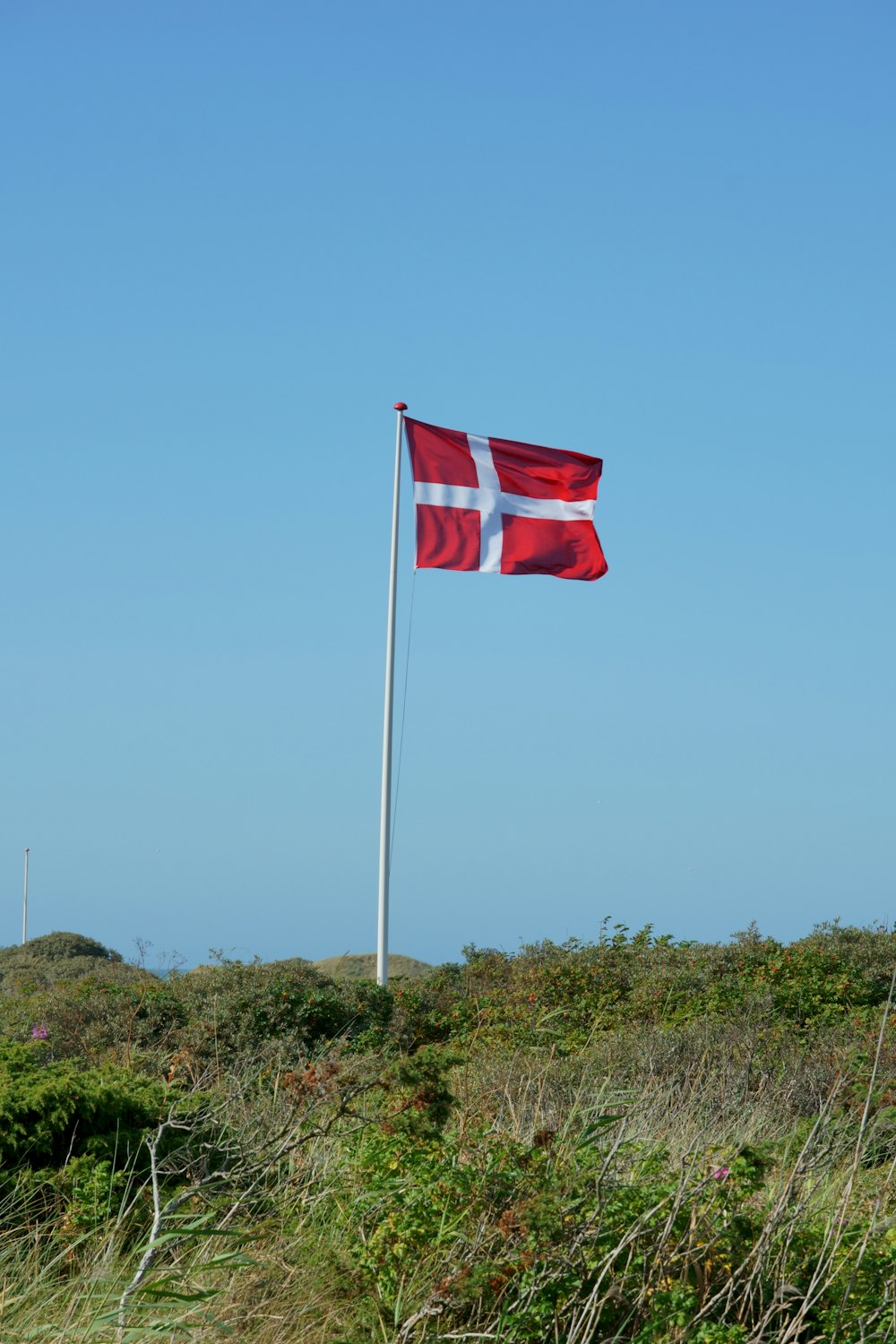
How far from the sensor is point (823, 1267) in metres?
4.62

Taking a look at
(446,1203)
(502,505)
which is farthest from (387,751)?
(446,1203)

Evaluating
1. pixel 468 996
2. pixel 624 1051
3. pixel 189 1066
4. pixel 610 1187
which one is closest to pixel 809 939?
pixel 468 996

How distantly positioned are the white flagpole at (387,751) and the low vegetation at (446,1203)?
5227mm

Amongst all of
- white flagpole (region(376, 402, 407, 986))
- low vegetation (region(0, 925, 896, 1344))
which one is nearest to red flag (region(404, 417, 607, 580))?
white flagpole (region(376, 402, 407, 986))

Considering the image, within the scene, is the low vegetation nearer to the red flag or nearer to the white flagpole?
the white flagpole

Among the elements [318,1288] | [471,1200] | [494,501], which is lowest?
[318,1288]

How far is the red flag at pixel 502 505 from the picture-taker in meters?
15.9

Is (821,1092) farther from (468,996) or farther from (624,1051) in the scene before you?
(468,996)

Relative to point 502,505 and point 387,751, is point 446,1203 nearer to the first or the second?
point 387,751

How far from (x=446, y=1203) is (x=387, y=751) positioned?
34.1ft

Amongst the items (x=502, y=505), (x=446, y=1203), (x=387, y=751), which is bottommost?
(x=446, y=1203)

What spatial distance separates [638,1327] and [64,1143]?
288cm

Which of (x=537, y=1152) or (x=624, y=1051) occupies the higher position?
(x=537, y=1152)

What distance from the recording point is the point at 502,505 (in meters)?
16.2
